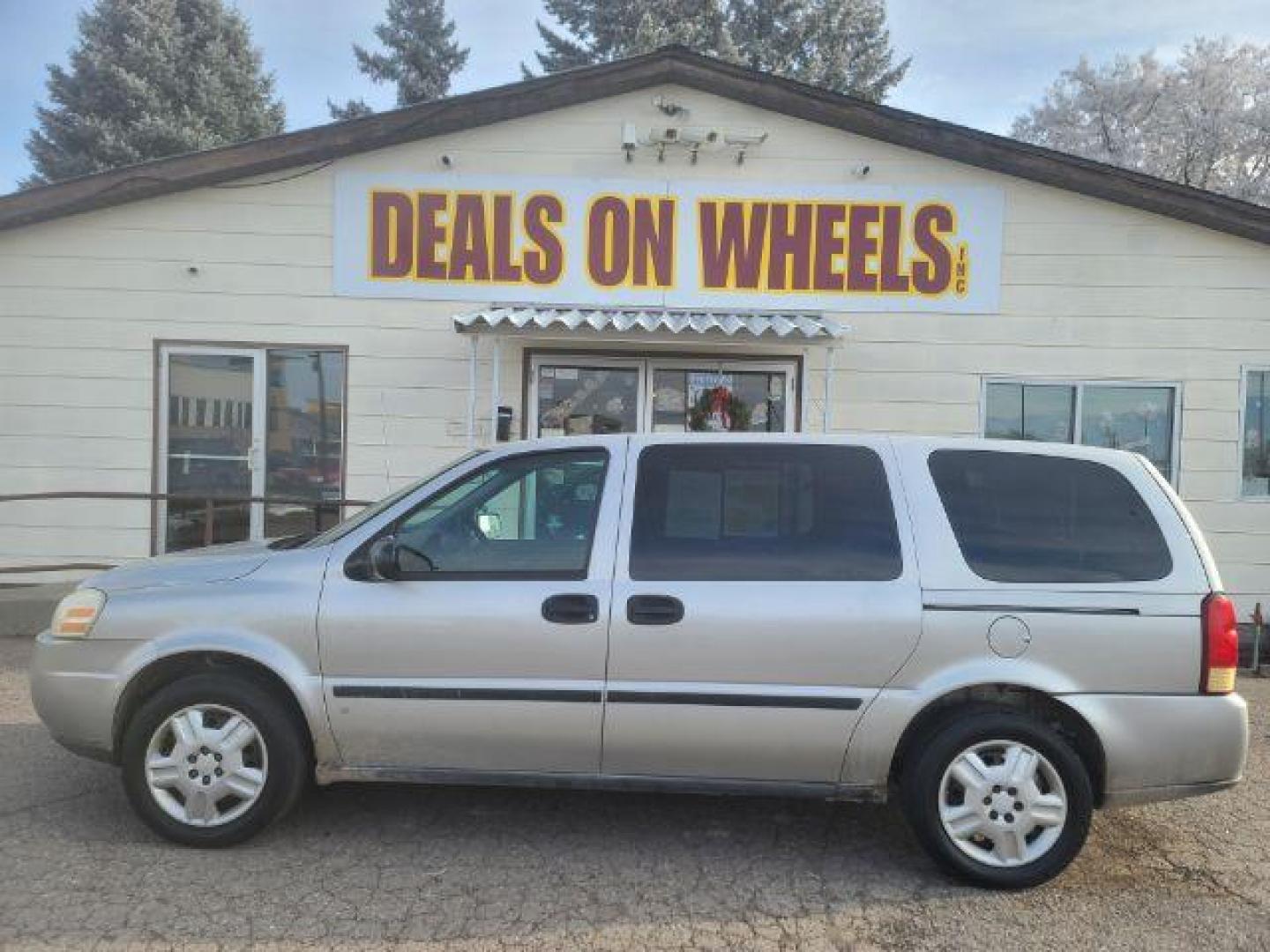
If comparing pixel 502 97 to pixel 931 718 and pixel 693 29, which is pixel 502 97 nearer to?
pixel 931 718

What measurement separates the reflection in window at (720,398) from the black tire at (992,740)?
4928 millimetres

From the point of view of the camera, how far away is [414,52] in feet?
119

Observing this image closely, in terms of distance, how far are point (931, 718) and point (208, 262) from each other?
7.05m

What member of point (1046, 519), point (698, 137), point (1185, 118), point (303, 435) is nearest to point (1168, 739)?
point (1046, 519)

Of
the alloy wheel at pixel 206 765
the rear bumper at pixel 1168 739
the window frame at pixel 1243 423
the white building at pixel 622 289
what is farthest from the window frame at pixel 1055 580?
the window frame at pixel 1243 423

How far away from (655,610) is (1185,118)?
36.6 metres

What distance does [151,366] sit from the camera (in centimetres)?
816

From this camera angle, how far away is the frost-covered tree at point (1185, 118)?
31812 mm

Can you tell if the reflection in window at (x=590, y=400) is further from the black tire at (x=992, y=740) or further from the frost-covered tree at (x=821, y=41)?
the frost-covered tree at (x=821, y=41)

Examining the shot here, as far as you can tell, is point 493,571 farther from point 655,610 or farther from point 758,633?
point 758,633

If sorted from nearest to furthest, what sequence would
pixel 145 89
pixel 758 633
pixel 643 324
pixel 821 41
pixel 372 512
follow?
pixel 758 633, pixel 372 512, pixel 643 324, pixel 145 89, pixel 821 41

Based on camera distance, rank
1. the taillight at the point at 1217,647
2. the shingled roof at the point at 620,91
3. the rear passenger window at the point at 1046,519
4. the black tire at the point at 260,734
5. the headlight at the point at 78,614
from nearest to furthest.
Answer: the taillight at the point at 1217,647 → the rear passenger window at the point at 1046,519 → the black tire at the point at 260,734 → the headlight at the point at 78,614 → the shingled roof at the point at 620,91

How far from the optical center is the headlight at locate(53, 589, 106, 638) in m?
3.86

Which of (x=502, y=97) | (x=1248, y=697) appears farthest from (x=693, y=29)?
(x=1248, y=697)
